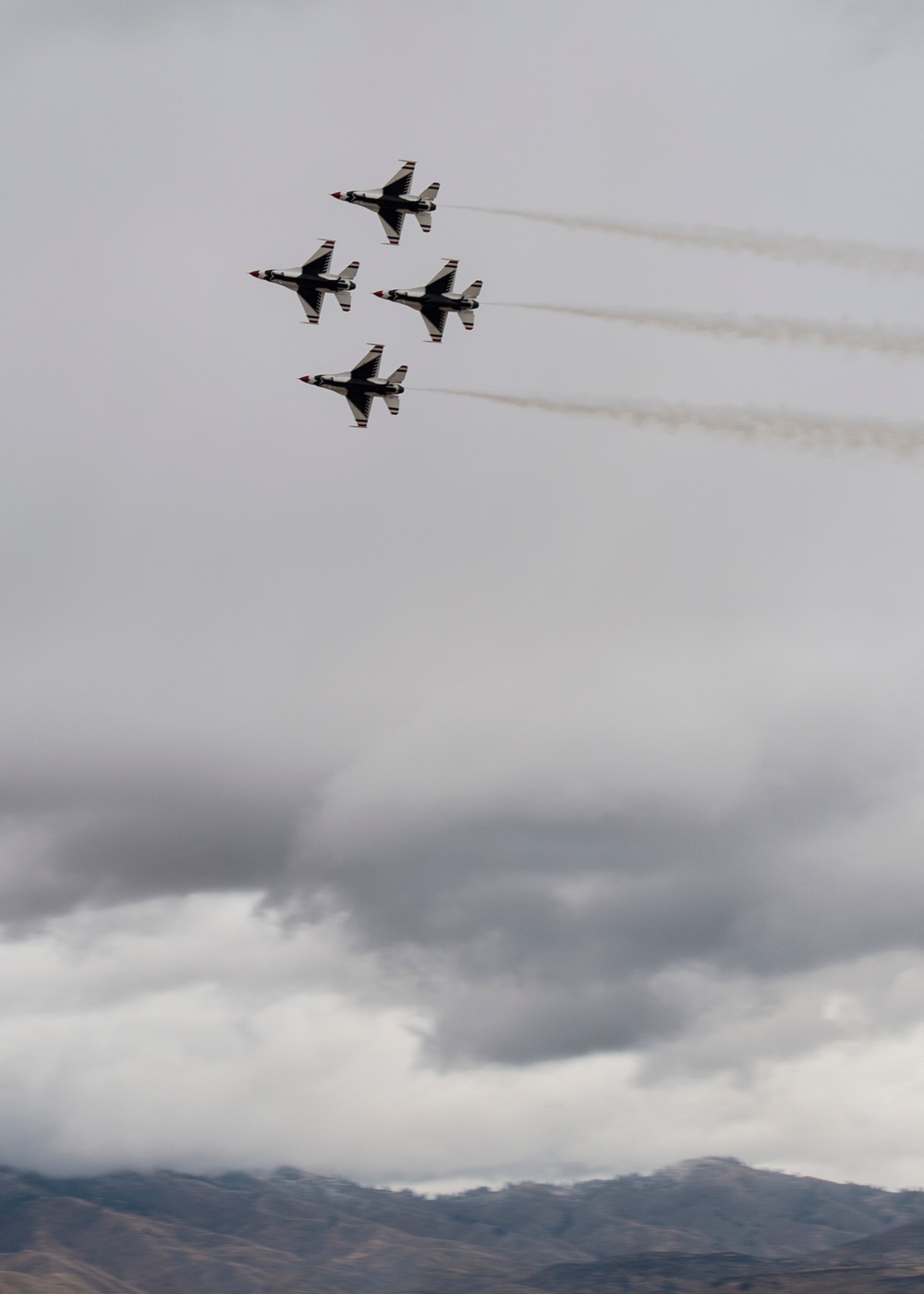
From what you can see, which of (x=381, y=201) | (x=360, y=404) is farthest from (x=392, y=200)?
(x=360, y=404)

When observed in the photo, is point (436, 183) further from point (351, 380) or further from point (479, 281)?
point (351, 380)

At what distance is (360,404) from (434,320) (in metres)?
12.0

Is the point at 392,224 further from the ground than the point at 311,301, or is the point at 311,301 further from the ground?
the point at 392,224

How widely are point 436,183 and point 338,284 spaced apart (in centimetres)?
1472

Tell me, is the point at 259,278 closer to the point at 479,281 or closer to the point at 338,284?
the point at 338,284

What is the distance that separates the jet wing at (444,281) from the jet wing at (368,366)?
8.55m

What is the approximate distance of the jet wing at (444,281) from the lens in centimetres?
15150

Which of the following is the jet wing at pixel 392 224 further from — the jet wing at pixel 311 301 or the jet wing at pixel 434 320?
Result: the jet wing at pixel 311 301

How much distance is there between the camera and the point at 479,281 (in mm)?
150375

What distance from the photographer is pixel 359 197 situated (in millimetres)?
149000

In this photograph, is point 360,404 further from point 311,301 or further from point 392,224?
point 392,224

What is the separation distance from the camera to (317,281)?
5965 inches

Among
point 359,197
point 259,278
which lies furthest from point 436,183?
point 259,278

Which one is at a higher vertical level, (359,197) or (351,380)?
(359,197)
